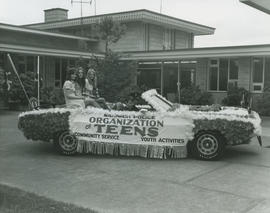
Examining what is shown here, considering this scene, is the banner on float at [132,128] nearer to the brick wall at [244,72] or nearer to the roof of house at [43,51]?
the roof of house at [43,51]

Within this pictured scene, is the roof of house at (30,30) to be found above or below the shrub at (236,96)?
above

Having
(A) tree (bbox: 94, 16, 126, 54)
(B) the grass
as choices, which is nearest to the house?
(A) tree (bbox: 94, 16, 126, 54)

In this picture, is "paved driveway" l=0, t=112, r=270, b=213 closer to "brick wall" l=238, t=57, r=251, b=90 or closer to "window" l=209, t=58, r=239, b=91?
"brick wall" l=238, t=57, r=251, b=90

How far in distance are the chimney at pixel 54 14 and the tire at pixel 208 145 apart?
29.4m

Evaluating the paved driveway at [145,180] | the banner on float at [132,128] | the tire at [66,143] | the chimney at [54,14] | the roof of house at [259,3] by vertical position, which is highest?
the chimney at [54,14]

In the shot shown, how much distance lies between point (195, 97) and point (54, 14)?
18.5 metres

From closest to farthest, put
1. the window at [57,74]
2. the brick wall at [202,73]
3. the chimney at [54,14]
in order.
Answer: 1. the brick wall at [202,73]
2. the window at [57,74]
3. the chimney at [54,14]

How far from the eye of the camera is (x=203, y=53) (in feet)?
74.3

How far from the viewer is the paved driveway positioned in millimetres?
5898

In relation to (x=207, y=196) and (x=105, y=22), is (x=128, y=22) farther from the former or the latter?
(x=207, y=196)

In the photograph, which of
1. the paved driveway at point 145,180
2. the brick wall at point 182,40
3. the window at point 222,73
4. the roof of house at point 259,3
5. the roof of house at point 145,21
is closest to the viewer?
the paved driveway at point 145,180

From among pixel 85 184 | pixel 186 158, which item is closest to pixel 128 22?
pixel 186 158

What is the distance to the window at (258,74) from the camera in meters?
22.3

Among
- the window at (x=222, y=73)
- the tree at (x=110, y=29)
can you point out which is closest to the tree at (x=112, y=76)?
the tree at (x=110, y=29)
